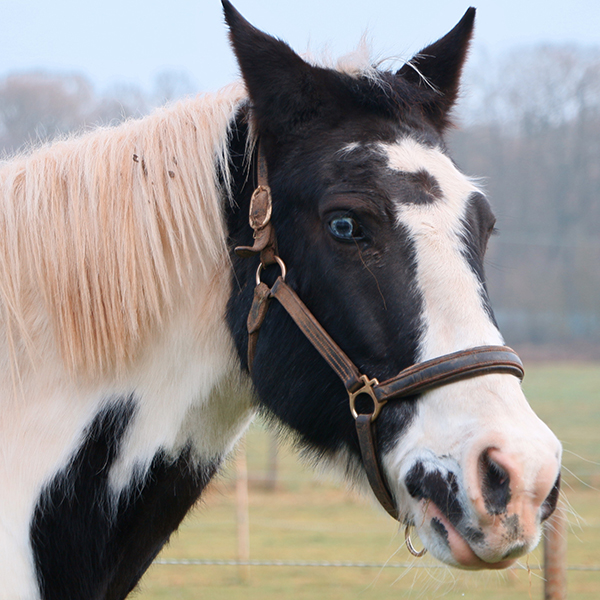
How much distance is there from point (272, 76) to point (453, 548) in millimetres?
1413

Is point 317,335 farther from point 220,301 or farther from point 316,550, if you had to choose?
point 316,550

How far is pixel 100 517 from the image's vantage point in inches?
75.8

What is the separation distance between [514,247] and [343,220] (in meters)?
39.8

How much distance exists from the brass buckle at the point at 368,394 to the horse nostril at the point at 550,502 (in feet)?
1.47

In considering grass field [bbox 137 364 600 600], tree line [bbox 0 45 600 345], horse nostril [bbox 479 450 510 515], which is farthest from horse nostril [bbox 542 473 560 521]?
tree line [bbox 0 45 600 345]

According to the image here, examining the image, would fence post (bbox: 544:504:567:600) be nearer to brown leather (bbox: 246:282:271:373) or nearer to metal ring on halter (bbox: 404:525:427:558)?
metal ring on halter (bbox: 404:525:427:558)

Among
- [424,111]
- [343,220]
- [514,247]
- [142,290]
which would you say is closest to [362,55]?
[424,111]

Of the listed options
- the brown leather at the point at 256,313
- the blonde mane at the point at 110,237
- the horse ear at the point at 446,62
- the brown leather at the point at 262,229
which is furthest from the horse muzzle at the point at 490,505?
the horse ear at the point at 446,62

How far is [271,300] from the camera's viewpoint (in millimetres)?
1927

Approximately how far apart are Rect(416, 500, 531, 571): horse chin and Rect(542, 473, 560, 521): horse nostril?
0.30ft

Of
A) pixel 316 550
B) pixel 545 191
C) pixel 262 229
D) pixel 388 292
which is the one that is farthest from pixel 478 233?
pixel 545 191

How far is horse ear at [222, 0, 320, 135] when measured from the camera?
1971mm

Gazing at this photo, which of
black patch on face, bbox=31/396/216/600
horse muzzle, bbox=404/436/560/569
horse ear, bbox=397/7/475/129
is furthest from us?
horse ear, bbox=397/7/475/129

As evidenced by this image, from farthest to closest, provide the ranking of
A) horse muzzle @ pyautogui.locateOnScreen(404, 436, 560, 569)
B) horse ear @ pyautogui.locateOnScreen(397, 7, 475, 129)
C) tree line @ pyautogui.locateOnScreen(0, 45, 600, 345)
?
tree line @ pyautogui.locateOnScreen(0, 45, 600, 345) → horse ear @ pyautogui.locateOnScreen(397, 7, 475, 129) → horse muzzle @ pyautogui.locateOnScreen(404, 436, 560, 569)
